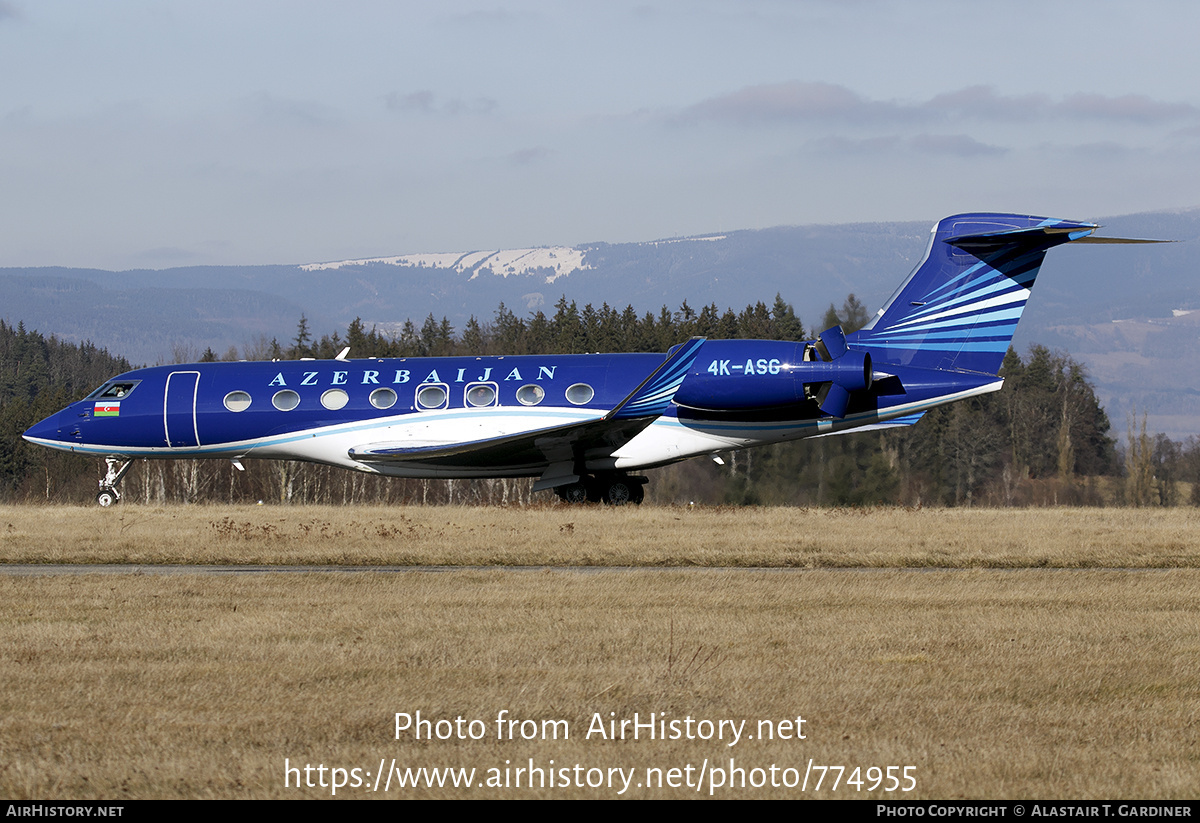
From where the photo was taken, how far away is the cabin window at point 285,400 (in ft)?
83.9

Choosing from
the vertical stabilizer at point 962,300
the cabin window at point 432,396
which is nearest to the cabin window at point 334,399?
the cabin window at point 432,396

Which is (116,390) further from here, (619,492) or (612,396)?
(619,492)

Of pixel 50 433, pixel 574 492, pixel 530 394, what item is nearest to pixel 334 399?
pixel 530 394

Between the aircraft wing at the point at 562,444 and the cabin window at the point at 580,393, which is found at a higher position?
the cabin window at the point at 580,393

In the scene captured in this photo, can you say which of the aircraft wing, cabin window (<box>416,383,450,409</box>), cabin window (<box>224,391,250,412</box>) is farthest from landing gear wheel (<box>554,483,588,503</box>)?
cabin window (<box>224,391,250,412</box>)

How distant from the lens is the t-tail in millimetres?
23969

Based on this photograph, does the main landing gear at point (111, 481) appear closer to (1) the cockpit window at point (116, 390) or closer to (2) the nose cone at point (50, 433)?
(2) the nose cone at point (50, 433)

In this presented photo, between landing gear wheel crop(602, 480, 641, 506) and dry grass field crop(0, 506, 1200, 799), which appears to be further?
landing gear wheel crop(602, 480, 641, 506)

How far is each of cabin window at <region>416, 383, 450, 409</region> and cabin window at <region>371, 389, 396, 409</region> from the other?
1.81 ft

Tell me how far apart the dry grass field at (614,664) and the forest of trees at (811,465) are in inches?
644

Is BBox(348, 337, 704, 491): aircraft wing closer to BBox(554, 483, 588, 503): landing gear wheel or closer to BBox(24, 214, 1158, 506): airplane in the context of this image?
BBox(24, 214, 1158, 506): airplane

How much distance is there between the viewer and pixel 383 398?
25.2 meters
